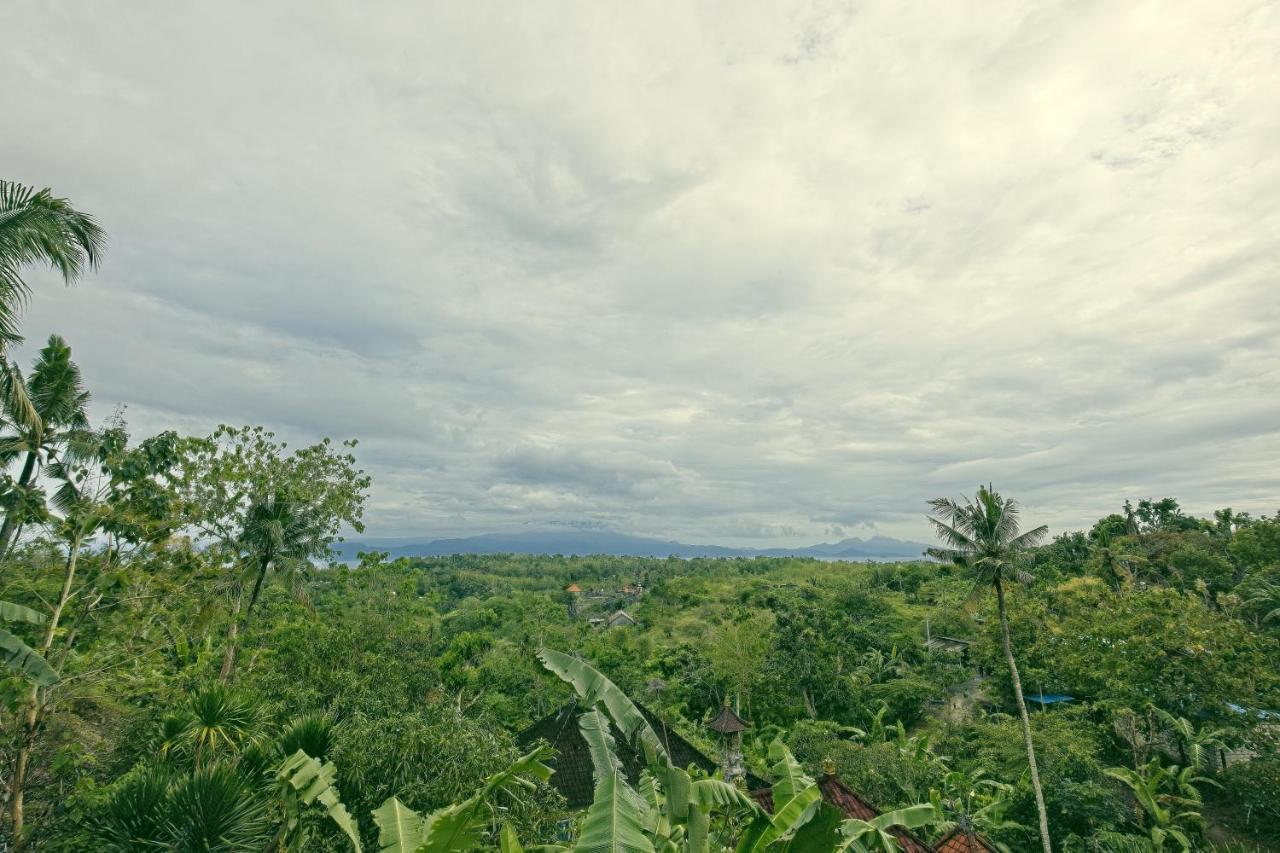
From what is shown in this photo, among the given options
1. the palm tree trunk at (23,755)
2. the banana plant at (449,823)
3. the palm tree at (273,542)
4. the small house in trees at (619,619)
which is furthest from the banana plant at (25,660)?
the small house in trees at (619,619)

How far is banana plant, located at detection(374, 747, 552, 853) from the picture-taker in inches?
201

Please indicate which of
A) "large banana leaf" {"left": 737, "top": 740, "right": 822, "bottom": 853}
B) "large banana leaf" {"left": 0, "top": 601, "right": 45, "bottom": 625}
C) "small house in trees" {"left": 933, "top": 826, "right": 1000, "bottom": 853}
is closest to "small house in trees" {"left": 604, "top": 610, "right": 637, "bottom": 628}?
"small house in trees" {"left": 933, "top": 826, "right": 1000, "bottom": 853}

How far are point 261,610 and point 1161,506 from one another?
3003 inches

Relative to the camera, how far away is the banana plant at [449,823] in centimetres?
511

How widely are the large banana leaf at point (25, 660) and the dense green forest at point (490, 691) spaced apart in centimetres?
7

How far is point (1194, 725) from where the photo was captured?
27.3 meters

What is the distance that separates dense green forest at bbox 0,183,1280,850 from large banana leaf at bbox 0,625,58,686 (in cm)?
7

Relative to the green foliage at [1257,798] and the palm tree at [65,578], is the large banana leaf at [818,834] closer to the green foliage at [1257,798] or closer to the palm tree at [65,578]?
the palm tree at [65,578]

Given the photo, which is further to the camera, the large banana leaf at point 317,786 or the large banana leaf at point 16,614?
the large banana leaf at point 16,614

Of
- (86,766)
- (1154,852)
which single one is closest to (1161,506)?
(1154,852)

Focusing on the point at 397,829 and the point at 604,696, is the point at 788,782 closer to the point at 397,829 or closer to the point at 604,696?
the point at 604,696

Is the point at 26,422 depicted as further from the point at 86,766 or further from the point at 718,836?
the point at 718,836

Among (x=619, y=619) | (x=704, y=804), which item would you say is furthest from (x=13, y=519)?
(x=619, y=619)

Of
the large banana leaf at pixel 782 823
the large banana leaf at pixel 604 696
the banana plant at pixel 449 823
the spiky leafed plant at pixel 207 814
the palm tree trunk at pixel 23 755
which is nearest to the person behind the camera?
the banana plant at pixel 449 823
